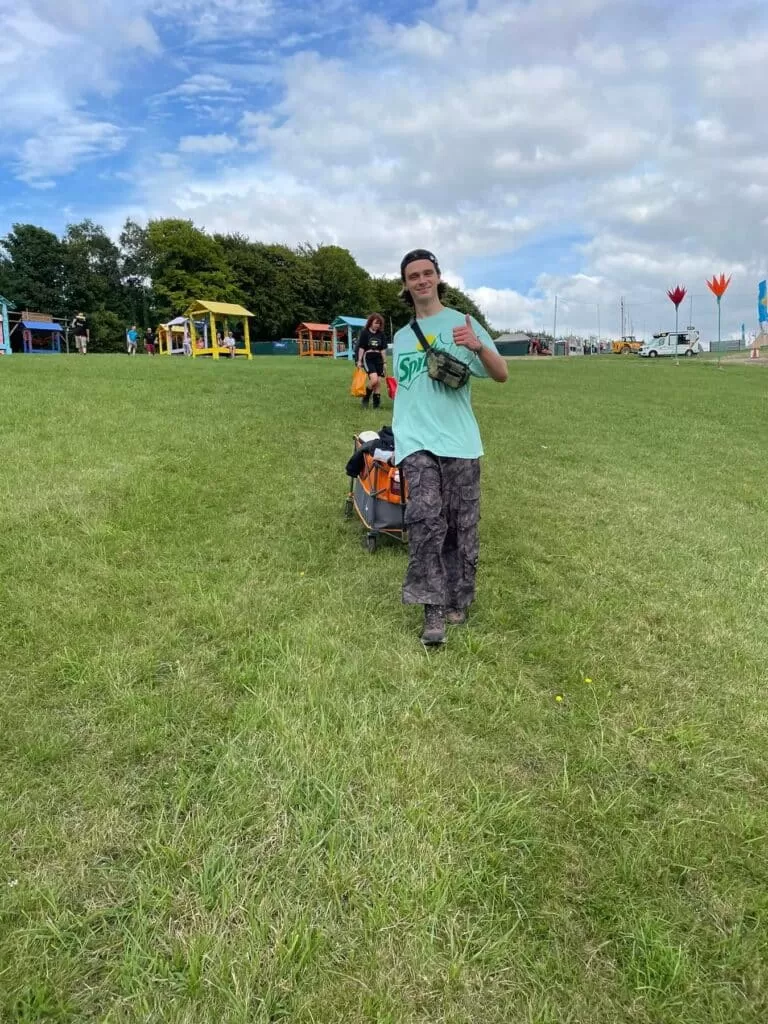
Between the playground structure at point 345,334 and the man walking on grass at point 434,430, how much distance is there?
2982 centimetres

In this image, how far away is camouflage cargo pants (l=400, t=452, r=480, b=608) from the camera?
347 cm

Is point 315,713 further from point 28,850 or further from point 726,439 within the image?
point 726,439

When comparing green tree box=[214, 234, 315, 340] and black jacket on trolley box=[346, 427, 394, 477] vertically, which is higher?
green tree box=[214, 234, 315, 340]

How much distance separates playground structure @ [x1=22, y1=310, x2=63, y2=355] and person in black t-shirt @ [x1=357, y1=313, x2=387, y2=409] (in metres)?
28.0

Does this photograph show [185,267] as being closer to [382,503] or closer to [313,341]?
[313,341]

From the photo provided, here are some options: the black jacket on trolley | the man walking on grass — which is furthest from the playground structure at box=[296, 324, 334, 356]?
the man walking on grass

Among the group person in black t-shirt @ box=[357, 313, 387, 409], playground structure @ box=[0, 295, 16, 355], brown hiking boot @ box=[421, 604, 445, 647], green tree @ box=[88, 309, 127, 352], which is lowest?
brown hiking boot @ box=[421, 604, 445, 647]

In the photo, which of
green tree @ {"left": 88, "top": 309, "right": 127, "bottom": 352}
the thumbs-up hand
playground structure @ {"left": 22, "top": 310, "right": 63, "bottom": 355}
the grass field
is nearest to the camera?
the grass field

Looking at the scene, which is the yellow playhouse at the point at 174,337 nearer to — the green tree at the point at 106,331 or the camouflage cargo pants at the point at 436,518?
the green tree at the point at 106,331

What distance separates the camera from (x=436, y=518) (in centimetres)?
348

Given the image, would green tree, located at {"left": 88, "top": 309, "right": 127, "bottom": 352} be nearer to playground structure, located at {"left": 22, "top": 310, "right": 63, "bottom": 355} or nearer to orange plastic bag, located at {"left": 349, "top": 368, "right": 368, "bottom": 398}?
playground structure, located at {"left": 22, "top": 310, "right": 63, "bottom": 355}

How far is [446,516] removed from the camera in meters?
3.64

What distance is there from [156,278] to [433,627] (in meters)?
52.5

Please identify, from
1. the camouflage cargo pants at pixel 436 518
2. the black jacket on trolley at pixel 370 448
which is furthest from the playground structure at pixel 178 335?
the camouflage cargo pants at pixel 436 518
